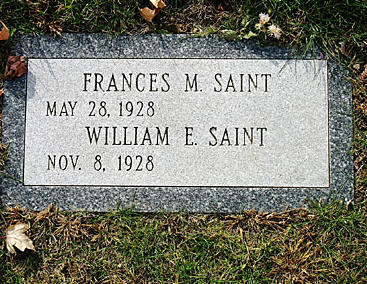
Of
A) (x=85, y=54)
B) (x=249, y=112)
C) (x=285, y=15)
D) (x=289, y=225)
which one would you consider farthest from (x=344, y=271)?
(x=85, y=54)

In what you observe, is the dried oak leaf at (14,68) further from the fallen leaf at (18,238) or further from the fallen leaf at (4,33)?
the fallen leaf at (18,238)

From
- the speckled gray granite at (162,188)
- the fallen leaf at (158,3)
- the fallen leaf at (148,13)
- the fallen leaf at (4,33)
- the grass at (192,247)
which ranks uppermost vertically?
the fallen leaf at (158,3)

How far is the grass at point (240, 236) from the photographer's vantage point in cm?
265

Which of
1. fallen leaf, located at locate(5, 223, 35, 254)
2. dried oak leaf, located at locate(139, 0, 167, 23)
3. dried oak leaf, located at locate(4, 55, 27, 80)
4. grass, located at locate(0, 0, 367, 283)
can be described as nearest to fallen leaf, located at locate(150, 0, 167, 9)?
dried oak leaf, located at locate(139, 0, 167, 23)

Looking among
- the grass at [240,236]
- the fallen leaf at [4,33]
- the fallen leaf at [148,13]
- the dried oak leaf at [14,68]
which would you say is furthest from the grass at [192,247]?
the fallen leaf at [148,13]

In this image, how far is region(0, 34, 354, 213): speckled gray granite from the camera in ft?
8.82

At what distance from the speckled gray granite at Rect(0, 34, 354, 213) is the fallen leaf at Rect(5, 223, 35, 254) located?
153 mm

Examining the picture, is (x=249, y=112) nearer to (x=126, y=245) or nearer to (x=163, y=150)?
(x=163, y=150)

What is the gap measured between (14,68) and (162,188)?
125 cm

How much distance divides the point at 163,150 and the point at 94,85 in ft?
2.04

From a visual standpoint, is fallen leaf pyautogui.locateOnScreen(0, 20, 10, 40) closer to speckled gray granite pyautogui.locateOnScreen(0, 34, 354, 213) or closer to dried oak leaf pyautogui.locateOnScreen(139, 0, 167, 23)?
speckled gray granite pyautogui.locateOnScreen(0, 34, 354, 213)

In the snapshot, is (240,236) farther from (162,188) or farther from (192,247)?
(162,188)

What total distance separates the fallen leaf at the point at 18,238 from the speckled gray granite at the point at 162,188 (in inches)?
6.0

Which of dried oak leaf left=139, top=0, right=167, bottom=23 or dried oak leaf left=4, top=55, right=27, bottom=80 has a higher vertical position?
dried oak leaf left=139, top=0, right=167, bottom=23
